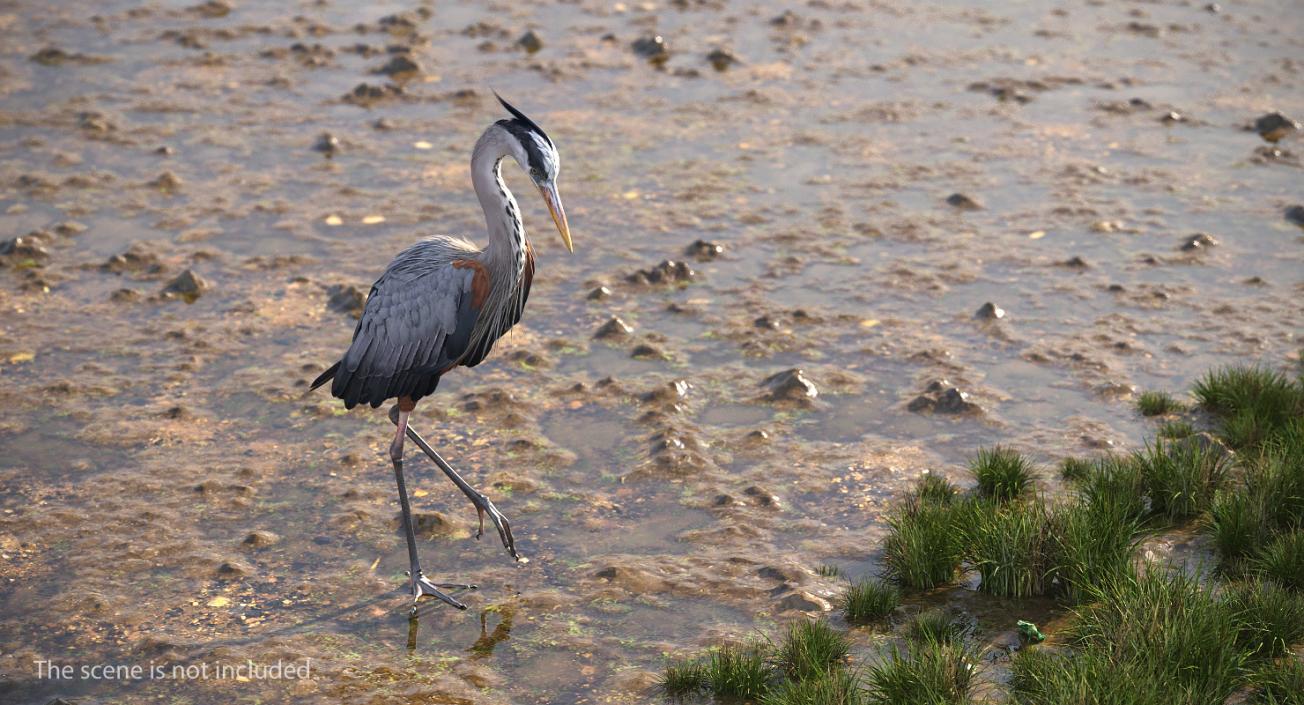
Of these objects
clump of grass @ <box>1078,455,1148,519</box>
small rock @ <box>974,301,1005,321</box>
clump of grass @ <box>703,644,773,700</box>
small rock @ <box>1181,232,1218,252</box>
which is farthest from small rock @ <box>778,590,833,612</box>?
small rock @ <box>1181,232,1218,252</box>

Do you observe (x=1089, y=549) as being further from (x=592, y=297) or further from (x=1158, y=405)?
(x=592, y=297)

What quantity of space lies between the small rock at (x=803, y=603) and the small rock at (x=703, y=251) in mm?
3467

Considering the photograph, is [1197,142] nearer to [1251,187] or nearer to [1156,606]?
[1251,187]

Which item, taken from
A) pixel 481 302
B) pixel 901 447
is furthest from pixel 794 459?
pixel 481 302

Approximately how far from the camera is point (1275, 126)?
10266 millimetres

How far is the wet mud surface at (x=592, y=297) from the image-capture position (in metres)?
5.44

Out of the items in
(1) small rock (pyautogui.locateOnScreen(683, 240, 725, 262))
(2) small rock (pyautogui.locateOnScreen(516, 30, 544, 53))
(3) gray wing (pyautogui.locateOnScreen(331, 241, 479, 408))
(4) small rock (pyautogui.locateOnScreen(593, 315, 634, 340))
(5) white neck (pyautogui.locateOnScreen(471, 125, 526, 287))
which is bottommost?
(4) small rock (pyautogui.locateOnScreen(593, 315, 634, 340))

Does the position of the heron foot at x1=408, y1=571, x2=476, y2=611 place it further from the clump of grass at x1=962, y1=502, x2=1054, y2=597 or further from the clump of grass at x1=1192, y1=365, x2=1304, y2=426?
the clump of grass at x1=1192, y1=365, x2=1304, y2=426

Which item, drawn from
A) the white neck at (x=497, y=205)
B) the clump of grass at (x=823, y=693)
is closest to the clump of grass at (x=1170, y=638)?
the clump of grass at (x=823, y=693)

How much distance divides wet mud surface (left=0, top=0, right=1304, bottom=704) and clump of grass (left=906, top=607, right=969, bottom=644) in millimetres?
130

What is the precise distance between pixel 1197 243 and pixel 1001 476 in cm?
338

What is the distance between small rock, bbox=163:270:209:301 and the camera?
786 cm

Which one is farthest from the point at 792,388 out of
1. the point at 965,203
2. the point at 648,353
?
the point at 965,203

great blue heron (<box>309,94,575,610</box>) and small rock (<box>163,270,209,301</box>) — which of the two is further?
small rock (<box>163,270,209,301</box>)
